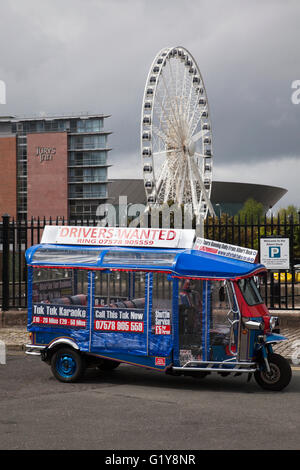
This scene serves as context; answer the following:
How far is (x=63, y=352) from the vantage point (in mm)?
9406

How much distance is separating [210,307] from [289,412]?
1.84m

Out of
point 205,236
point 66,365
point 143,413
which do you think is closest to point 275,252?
point 205,236

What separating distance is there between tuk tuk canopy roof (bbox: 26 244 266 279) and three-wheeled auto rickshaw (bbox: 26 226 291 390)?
14 mm

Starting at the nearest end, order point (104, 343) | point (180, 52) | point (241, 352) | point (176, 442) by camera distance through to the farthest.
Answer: point (176, 442)
point (241, 352)
point (104, 343)
point (180, 52)

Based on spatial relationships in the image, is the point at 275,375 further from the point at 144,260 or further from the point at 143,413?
the point at 144,260

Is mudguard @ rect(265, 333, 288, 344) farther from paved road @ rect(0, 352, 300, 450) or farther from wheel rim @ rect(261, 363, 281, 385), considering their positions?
paved road @ rect(0, 352, 300, 450)

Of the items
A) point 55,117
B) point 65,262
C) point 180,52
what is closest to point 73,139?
point 55,117

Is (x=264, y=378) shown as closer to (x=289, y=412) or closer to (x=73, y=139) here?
(x=289, y=412)

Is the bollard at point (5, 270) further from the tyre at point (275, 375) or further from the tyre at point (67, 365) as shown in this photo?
the tyre at point (275, 375)

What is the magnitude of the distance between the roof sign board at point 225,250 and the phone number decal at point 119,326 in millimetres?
1352

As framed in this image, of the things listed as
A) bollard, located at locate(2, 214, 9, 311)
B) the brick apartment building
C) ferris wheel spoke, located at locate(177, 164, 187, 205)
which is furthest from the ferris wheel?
the brick apartment building

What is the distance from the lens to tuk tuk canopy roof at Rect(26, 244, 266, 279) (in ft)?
28.8

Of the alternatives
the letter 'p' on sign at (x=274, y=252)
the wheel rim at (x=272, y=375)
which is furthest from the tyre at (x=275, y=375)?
the letter 'p' on sign at (x=274, y=252)

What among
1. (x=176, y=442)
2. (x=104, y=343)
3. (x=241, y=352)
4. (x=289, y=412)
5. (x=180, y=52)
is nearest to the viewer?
(x=176, y=442)
